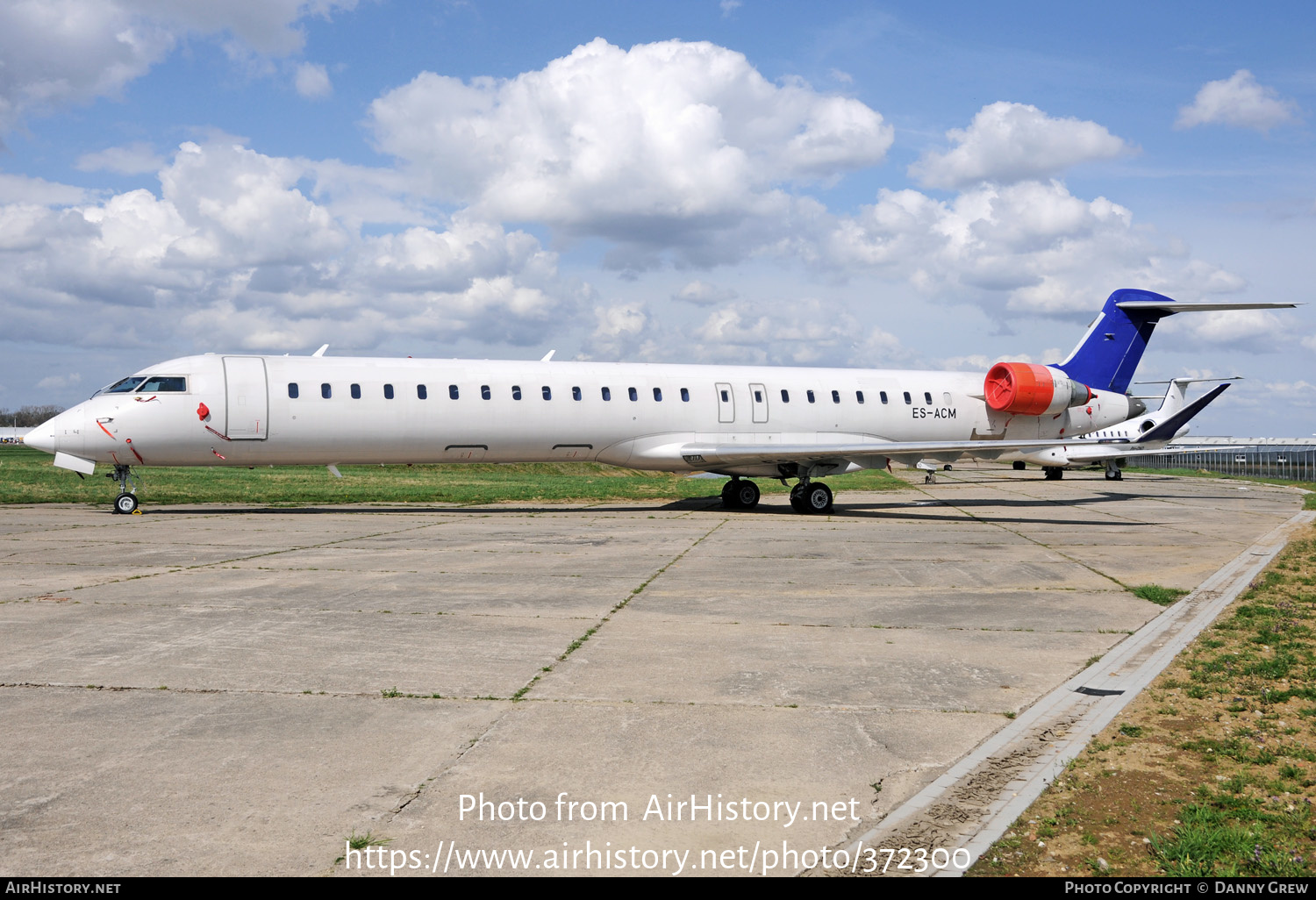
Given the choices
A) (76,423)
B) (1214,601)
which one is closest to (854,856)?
(1214,601)

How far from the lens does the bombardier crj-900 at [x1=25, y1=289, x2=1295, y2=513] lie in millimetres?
19188

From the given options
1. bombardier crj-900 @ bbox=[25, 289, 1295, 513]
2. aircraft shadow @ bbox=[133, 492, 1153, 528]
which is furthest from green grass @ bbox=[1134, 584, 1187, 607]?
bombardier crj-900 @ bbox=[25, 289, 1295, 513]

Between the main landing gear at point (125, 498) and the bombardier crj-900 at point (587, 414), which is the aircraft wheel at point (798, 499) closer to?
the bombardier crj-900 at point (587, 414)

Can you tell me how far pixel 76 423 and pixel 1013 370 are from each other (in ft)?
74.9

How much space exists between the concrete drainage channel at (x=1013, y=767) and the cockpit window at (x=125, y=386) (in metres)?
18.8

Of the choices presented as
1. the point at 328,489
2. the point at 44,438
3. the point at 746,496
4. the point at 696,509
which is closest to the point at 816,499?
the point at 746,496

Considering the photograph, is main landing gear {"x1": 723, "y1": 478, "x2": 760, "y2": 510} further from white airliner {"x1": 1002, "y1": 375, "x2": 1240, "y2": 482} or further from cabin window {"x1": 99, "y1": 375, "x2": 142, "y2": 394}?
cabin window {"x1": 99, "y1": 375, "x2": 142, "y2": 394}

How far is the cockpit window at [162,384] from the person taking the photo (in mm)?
19109

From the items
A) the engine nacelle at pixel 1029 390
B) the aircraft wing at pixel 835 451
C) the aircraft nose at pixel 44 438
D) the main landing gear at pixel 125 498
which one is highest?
the engine nacelle at pixel 1029 390

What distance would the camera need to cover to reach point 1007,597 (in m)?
10.5

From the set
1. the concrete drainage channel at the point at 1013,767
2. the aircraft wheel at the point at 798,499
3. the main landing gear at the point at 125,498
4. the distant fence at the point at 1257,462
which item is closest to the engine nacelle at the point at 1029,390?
the aircraft wheel at the point at 798,499

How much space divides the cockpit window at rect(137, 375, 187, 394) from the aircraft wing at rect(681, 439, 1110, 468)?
10.9m

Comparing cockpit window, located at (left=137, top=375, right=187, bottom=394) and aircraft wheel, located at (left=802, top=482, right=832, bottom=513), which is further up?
cockpit window, located at (left=137, top=375, right=187, bottom=394)

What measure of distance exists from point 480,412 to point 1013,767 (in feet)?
56.1
